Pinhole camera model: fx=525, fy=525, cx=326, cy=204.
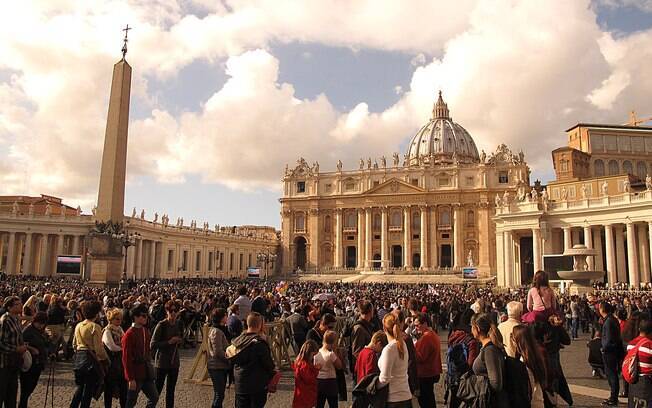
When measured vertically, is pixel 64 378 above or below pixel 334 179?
below

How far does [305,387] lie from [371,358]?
3.32 feet

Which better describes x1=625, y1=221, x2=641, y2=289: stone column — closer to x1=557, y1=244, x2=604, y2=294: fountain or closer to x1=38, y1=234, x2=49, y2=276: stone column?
x1=557, y1=244, x2=604, y2=294: fountain

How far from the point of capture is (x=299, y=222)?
81750 millimetres

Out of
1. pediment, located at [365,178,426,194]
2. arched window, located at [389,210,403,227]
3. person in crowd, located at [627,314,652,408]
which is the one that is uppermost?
pediment, located at [365,178,426,194]

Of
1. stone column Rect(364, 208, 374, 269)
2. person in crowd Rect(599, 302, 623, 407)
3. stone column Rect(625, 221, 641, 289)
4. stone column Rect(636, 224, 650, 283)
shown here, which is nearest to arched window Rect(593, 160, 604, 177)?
stone column Rect(636, 224, 650, 283)

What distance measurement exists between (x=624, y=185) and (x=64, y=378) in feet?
137

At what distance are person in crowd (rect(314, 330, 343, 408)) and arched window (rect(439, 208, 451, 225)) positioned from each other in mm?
69381

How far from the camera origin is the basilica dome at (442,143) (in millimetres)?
102500

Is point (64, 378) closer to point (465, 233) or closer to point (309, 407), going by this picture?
point (309, 407)

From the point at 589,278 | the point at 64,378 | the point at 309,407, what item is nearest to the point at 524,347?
the point at 309,407

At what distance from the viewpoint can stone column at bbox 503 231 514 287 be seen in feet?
138

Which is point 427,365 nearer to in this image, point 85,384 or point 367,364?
point 367,364

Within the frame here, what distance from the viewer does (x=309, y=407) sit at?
240 inches

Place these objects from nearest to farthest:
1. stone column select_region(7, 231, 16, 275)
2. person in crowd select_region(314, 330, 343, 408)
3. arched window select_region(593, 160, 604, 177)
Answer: person in crowd select_region(314, 330, 343, 408) → stone column select_region(7, 231, 16, 275) → arched window select_region(593, 160, 604, 177)
